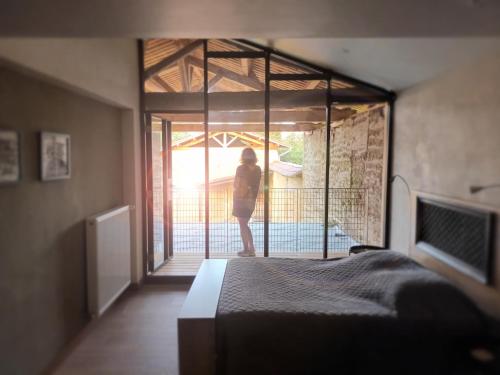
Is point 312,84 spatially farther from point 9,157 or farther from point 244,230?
point 9,157

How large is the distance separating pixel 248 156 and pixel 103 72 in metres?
1.71

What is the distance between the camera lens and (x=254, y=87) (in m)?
3.70

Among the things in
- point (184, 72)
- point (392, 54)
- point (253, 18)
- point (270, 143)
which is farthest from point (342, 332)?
point (184, 72)

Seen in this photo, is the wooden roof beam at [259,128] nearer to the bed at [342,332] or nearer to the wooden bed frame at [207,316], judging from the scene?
the wooden bed frame at [207,316]

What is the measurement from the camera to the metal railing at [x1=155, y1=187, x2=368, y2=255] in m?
3.82

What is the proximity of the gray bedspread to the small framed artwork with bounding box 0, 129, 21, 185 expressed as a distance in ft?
4.55

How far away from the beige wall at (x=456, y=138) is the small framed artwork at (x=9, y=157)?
2624 millimetres

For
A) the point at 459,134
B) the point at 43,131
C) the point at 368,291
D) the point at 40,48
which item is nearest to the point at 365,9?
the point at 459,134

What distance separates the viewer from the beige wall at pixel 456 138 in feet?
5.84

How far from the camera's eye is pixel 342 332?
5.71 ft

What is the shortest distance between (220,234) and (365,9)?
3.07 meters

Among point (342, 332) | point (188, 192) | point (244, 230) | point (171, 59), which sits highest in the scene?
point (171, 59)

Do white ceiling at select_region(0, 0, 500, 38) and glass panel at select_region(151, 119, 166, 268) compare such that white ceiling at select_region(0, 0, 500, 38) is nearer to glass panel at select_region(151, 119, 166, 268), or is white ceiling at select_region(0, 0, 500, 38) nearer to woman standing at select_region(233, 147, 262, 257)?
woman standing at select_region(233, 147, 262, 257)

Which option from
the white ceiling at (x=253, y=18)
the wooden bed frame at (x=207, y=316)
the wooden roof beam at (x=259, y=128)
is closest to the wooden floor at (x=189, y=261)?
the wooden roof beam at (x=259, y=128)
